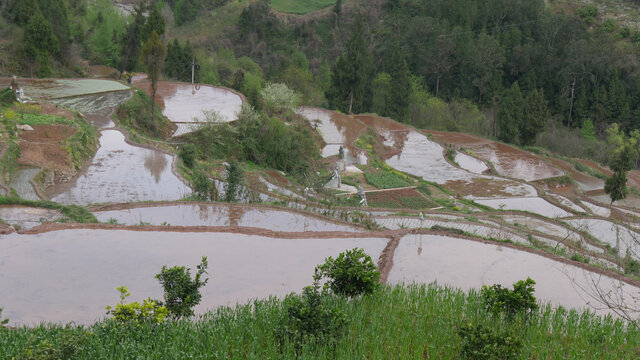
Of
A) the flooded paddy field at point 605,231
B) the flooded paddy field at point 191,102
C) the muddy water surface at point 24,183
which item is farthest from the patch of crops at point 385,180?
the muddy water surface at point 24,183

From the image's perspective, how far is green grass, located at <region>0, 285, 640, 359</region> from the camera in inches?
214

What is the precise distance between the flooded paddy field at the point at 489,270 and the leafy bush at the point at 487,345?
2785 millimetres

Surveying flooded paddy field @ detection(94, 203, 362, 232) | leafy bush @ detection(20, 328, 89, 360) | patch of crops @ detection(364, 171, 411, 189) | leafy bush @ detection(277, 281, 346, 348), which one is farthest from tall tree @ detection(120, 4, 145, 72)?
leafy bush @ detection(277, 281, 346, 348)

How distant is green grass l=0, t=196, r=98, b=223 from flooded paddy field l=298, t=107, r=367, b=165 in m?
18.5

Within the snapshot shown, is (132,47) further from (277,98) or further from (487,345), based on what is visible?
(487,345)

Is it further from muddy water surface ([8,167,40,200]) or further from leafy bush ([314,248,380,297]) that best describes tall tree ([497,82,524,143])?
leafy bush ([314,248,380,297])

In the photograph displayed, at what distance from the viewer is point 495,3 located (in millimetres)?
70750

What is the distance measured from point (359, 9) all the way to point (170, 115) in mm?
63589

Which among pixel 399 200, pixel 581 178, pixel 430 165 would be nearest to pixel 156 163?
pixel 399 200

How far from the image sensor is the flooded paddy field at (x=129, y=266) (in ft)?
24.0

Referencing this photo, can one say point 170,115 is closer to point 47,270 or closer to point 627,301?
point 47,270

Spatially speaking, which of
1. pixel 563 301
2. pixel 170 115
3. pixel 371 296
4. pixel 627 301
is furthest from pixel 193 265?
pixel 170 115

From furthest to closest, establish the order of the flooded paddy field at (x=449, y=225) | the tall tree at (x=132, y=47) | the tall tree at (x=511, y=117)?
the tall tree at (x=511, y=117) → the tall tree at (x=132, y=47) → the flooded paddy field at (x=449, y=225)

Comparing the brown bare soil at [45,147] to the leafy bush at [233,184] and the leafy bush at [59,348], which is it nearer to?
the leafy bush at [233,184]
